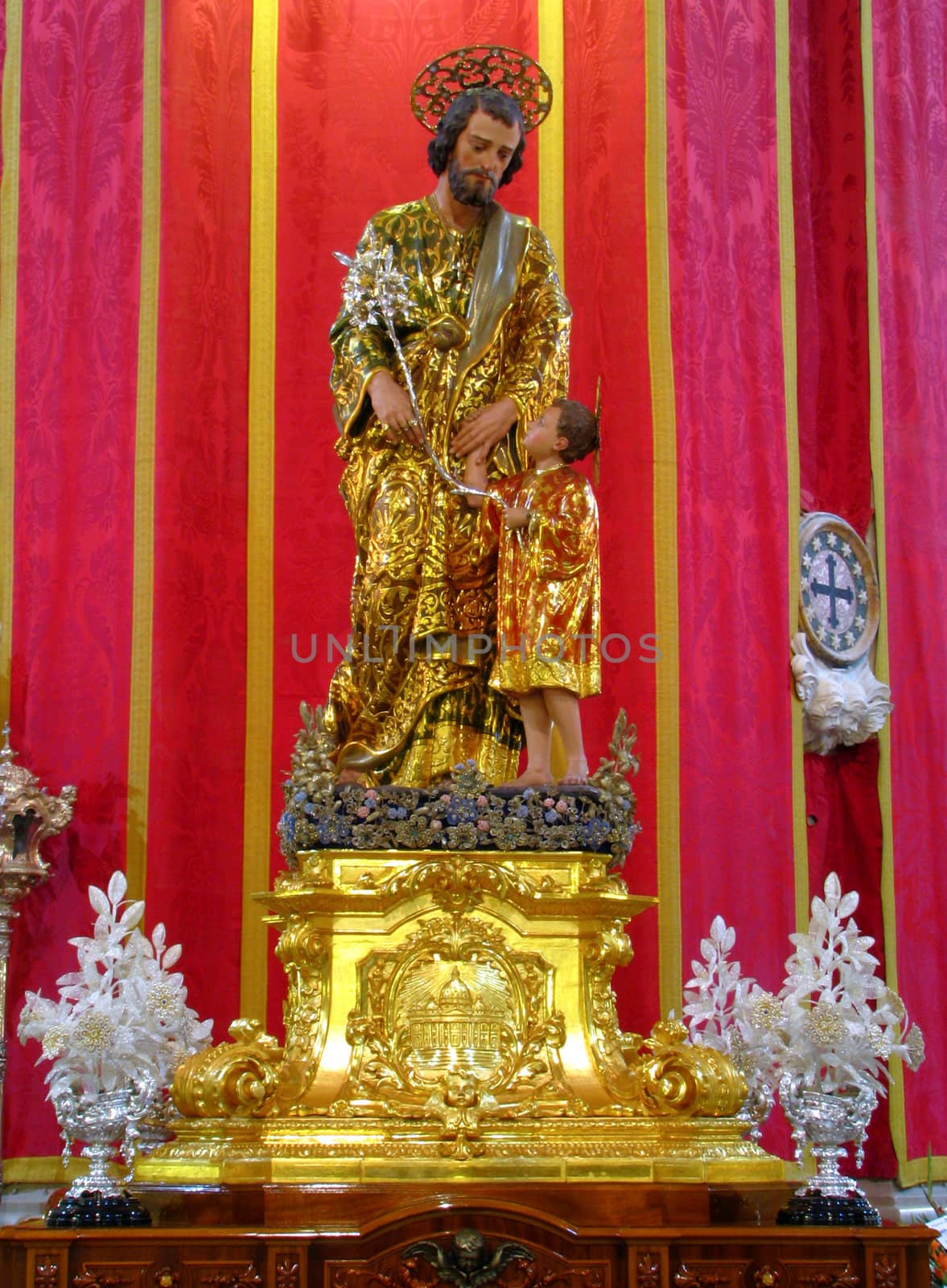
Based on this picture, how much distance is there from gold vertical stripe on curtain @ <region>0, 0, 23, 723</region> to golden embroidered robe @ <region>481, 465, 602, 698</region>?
88.3 inches

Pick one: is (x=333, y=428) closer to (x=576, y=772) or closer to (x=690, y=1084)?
(x=576, y=772)

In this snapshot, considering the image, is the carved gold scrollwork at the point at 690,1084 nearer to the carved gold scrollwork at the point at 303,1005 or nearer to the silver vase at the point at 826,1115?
the silver vase at the point at 826,1115

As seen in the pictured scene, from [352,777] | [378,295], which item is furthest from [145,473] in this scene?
[352,777]

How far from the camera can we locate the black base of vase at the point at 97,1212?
4.50 meters

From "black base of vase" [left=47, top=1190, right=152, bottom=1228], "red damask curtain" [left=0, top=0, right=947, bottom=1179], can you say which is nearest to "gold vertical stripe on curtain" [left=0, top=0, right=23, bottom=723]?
"red damask curtain" [left=0, top=0, right=947, bottom=1179]

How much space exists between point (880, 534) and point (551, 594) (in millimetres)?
2847

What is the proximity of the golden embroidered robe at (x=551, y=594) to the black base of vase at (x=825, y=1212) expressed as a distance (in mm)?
1372

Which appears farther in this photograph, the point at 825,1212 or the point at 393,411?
the point at 393,411

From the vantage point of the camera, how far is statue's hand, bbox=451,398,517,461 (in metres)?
5.36

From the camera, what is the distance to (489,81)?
585 cm

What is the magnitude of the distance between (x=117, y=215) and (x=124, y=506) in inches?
42.2

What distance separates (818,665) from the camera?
7316 millimetres

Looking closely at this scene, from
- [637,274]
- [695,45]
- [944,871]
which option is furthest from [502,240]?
[944,871]

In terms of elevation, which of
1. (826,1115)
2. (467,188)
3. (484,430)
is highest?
(467,188)
